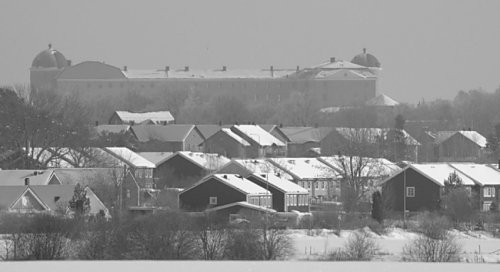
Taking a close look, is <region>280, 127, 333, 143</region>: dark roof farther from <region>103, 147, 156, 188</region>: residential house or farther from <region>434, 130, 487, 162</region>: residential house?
<region>103, 147, 156, 188</region>: residential house

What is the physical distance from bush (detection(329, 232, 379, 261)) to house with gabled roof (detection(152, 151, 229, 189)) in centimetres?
→ 2554

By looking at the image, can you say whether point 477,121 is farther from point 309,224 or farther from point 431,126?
point 309,224

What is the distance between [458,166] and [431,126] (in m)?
54.7

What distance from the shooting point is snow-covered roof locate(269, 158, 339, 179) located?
76188 mm

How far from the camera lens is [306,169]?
77562 mm

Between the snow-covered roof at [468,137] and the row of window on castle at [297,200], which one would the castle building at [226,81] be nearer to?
the snow-covered roof at [468,137]

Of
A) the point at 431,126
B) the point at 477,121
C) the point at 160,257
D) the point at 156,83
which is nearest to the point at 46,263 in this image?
the point at 160,257

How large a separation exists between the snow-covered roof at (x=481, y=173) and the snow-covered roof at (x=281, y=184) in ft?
20.3

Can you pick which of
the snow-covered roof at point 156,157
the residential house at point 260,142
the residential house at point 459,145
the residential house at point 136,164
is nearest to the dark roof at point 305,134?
the residential house at point 260,142

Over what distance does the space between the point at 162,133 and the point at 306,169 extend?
26967 mm

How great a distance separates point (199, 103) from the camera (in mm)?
162250

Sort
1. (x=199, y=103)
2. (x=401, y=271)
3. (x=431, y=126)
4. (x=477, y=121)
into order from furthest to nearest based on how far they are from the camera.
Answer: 1. (x=199, y=103)
2. (x=477, y=121)
3. (x=431, y=126)
4. (x=401, y=271)

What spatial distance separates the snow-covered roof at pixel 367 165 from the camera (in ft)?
247

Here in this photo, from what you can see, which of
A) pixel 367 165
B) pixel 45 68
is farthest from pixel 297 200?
pixel 45 68
